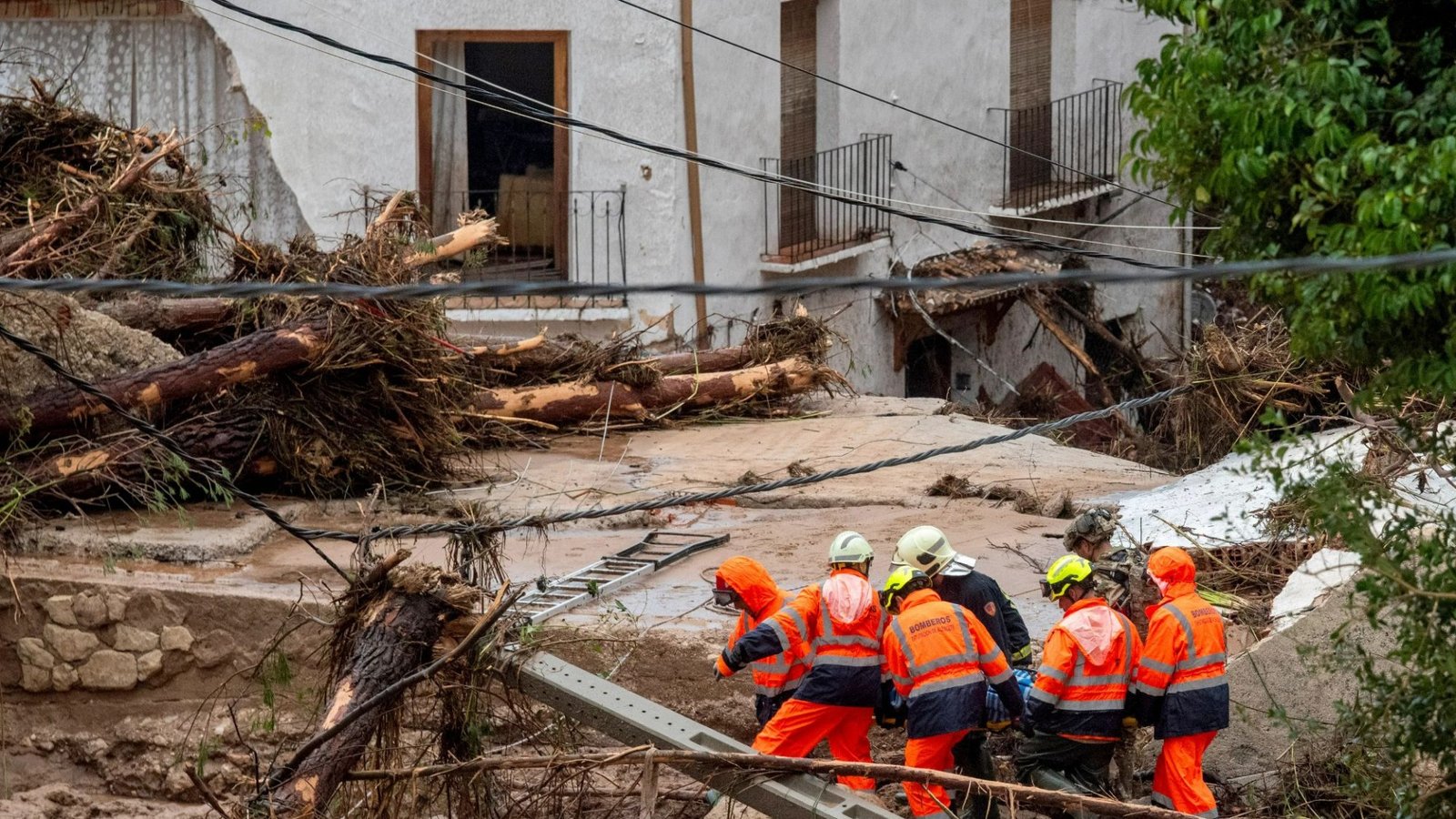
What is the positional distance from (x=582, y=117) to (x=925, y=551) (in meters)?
9.95

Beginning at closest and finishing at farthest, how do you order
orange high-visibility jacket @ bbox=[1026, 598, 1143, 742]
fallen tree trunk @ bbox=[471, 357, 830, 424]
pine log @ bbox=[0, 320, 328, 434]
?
1. orange high-visibility jacket @ bbox=[1026, 598, 1143, 742]
2. pine log @ bbox=[0, 320, 328, 434]
3. fallen tree trunk @ bbox=[471, 357, 830, 424]

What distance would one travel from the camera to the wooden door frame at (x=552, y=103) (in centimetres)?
1562

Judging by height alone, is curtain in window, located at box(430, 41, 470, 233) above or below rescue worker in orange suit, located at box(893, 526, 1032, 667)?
above

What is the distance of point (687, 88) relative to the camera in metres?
15.8

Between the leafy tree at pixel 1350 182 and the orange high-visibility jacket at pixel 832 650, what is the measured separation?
6.09 feet

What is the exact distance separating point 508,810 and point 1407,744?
3.39 metres

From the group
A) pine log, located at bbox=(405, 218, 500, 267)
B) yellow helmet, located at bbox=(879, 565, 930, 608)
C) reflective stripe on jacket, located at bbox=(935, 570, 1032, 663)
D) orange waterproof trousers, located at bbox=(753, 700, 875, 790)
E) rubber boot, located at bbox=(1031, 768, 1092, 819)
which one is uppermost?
pine log, located at bbox=(405, 218, 500, 267)

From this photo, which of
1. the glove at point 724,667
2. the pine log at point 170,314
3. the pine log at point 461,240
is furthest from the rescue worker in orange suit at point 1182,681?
the pine log at point 170,314

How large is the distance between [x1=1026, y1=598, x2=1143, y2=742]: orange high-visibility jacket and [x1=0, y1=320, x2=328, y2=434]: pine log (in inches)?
200

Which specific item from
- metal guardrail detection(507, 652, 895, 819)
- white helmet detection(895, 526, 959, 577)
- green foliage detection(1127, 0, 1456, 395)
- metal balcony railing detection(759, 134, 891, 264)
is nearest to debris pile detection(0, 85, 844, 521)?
metal guardrail detection(507, 652, 895, 819)

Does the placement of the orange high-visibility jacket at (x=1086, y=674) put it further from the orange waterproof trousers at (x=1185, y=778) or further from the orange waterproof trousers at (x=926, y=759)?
the orange waterproof trousers at (x=926, y=759)

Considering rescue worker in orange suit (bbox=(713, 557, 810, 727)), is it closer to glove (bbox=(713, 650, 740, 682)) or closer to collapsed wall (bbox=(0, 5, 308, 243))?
glove (bbox=(713, 650, 740, 682))

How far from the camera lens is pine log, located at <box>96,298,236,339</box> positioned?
403 inches

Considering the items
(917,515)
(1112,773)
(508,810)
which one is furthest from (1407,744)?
(917,515)
